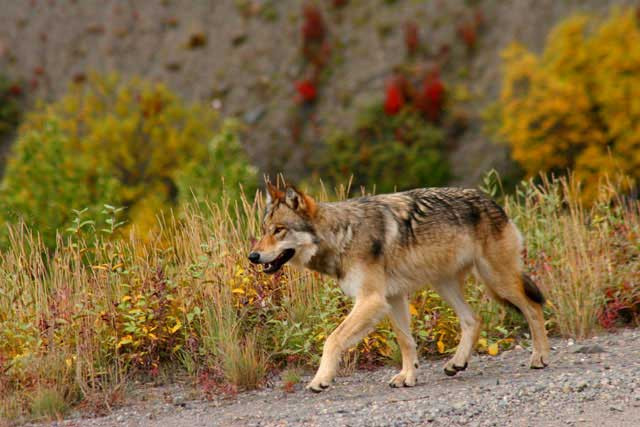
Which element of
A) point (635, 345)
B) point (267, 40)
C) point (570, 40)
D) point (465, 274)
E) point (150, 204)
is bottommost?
point (635, 345)

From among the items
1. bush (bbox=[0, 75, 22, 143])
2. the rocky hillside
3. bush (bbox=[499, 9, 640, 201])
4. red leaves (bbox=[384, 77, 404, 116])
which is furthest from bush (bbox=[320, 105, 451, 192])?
bush (bbox=[0, 75, 22, 143])

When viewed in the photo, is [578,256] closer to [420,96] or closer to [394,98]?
[394,98]

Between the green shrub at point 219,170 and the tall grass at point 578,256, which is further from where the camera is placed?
the green shrub at point 219,170

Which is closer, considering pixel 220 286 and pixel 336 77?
pixel 220 286

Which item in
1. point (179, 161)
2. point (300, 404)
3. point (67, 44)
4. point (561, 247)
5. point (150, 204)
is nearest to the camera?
point (300, 404)

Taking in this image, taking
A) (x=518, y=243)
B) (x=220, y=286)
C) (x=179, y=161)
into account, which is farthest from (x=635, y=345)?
(x=179, y=161)

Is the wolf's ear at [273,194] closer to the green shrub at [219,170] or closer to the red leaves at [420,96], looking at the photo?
the green shrub at [219,170]

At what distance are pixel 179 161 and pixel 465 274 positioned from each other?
32.6 metres

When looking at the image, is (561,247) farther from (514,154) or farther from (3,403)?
(514,154)

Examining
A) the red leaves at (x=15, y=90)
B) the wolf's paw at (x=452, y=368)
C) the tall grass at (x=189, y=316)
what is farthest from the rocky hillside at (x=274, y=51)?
the wolf's paw at (x=452, y=368)

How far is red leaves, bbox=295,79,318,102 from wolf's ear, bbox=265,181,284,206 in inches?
1550

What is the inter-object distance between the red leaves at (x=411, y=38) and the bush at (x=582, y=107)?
10358mm

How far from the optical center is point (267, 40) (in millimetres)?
50000

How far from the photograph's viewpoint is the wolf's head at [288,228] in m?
7.39
